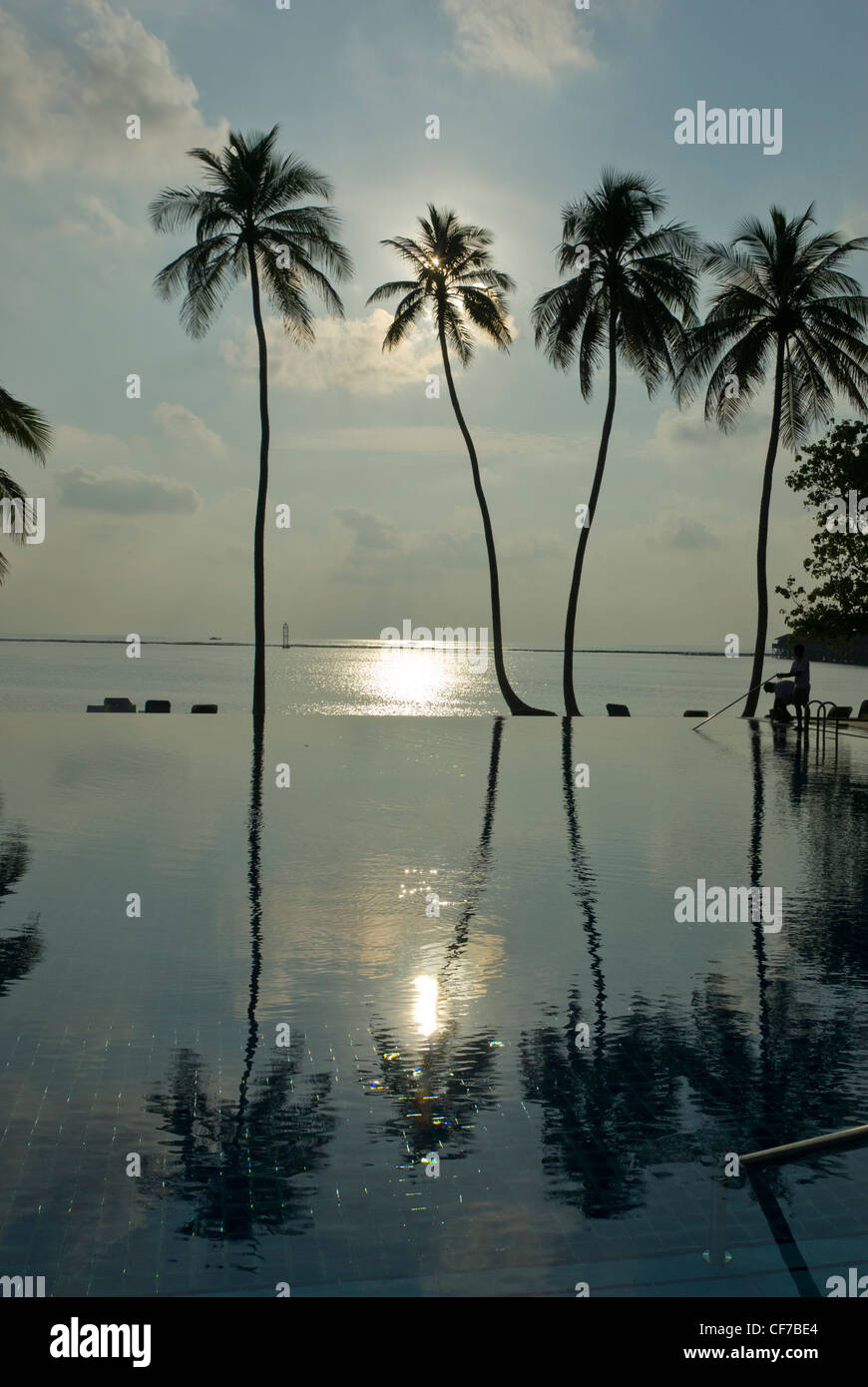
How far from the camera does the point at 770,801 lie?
44.2 feet

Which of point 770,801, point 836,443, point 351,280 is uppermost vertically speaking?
point 351,280

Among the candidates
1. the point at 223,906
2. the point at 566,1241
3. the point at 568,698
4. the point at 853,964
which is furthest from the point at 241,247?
the point at 566,1241

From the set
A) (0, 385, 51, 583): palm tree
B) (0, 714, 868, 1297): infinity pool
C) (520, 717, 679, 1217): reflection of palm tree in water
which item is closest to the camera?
(0, 714, 868, 1297): infinity pool

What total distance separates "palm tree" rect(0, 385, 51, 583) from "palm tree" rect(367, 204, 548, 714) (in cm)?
1266

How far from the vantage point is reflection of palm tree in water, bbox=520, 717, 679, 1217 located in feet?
12.3

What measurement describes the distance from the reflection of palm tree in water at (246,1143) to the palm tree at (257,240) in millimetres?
22988

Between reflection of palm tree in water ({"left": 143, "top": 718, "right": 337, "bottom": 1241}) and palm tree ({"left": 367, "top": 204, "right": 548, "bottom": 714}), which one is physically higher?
palm tree ({"left": 367, "top": 204, "right": 548, "bottom": 714})

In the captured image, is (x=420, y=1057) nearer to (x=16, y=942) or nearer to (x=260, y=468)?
(x=16, y=942)

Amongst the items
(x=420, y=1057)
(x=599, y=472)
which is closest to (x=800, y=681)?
(x=599, y=472)

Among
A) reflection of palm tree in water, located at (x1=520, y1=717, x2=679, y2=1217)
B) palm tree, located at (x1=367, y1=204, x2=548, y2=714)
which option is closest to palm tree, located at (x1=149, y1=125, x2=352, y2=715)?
palm tree, located at (x1=367, y1=204, x2=548, y2=714)

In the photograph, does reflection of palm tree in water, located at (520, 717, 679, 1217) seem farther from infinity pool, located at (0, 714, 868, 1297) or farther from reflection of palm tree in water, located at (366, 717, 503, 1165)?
reflection of palm tree in water, located at (366, 717, 503, 1165)

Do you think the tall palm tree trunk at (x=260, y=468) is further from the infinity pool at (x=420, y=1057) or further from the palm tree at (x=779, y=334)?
the infinity pool at (x=420, y=1057)
